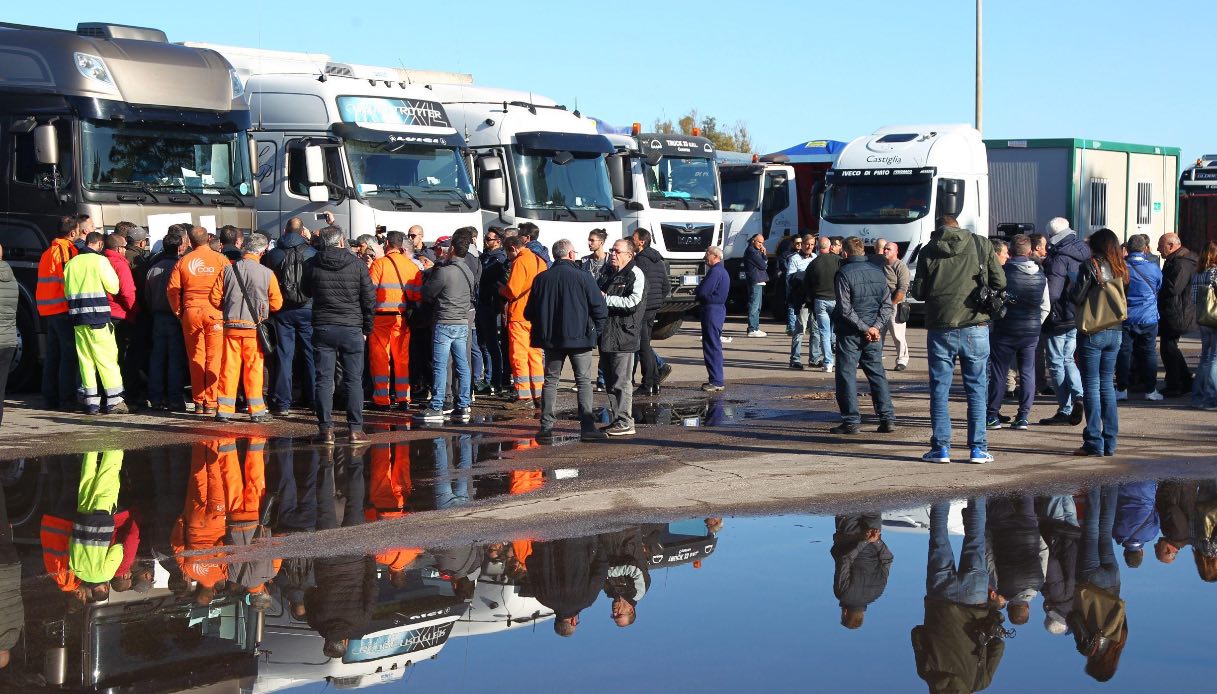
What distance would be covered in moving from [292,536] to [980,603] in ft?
13.1

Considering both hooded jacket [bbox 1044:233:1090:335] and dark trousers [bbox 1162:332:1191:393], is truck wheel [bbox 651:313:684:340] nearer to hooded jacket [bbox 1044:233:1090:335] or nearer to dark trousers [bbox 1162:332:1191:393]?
dark trousers [bbox 1162:332:1191:393]

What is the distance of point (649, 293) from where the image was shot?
15578mm

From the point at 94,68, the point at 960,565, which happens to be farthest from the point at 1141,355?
the point at 94,68

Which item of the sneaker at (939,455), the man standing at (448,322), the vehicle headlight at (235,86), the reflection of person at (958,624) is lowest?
the reflection of person at (958,624)

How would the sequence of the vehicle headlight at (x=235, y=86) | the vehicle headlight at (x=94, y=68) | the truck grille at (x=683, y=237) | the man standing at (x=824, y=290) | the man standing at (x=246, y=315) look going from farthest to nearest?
the truck grille at (x=683, y=237) → the man standing at (x=824, y=290) → the vehicle headlight at (x=235, y=86) → the vehicle headlight at (x=94, y=68) → the man standing at (x=246, y=315)

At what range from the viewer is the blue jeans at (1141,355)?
1488cm

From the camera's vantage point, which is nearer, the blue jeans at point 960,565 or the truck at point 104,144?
the blue jeans at point 960,565

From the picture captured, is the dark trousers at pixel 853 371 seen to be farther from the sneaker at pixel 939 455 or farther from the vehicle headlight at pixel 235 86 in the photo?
the vehicle headlight at pixel 235 86

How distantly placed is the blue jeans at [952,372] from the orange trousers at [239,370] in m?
6.28

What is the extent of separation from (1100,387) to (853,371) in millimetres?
2253

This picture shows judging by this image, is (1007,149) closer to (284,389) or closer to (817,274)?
(817,274)

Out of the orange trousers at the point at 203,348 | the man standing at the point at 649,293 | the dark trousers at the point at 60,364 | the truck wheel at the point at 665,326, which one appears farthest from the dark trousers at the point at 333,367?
the truck wheel at the point at 665,326

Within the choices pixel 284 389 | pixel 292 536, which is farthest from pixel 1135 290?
pixel 292 536

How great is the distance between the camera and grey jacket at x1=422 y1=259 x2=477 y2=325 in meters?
13.6
